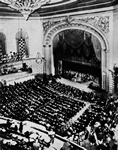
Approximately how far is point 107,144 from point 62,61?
713 centimetres

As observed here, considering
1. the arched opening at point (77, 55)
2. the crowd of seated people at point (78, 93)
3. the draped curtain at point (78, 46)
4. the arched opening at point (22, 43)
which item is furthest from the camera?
the draped curtain at point (78, 46)

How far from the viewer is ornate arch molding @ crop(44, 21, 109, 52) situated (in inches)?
415

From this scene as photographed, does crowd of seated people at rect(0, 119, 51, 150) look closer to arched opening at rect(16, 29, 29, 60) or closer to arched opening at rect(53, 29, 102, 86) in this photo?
arched opening at rect(16, 29, 29, 60)

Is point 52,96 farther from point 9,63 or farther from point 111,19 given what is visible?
point 111,19

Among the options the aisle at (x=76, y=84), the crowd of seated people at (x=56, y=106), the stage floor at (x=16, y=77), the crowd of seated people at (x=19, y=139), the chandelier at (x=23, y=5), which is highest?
the chandelier at (x=23, y=5)

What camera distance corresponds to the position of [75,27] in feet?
37.8

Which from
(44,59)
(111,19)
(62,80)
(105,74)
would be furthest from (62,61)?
(111,19)

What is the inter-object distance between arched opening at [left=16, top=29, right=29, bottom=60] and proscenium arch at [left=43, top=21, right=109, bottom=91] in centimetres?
174

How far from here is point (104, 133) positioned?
714 cm

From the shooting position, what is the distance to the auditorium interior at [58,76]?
23.1ft

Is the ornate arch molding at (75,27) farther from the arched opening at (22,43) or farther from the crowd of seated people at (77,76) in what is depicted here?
the arched opening at (22,43)

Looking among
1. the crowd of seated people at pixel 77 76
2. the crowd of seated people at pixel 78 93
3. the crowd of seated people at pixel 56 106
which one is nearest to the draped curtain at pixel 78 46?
the crowd of seated people at pixel 77 76

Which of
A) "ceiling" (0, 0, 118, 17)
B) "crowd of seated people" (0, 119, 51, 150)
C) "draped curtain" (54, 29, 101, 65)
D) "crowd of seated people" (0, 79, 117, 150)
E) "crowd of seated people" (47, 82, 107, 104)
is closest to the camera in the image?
"crowd of seated people" (0, 119, 51, 150)

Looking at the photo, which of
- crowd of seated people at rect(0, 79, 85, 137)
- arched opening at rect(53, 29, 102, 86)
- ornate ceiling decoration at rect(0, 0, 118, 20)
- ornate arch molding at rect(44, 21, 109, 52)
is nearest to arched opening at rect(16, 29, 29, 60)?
ornate ceiling decoration at rect(0, 0, 118, 20)
